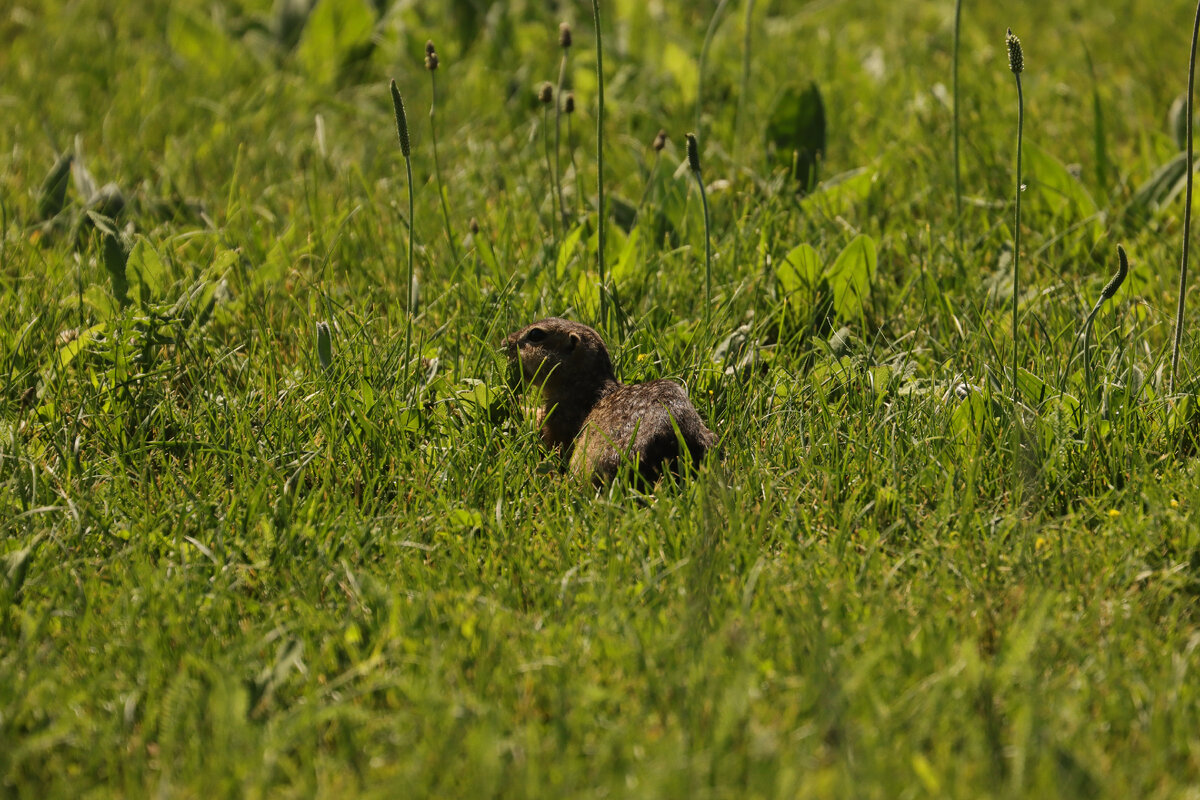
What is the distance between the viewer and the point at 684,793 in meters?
2.50

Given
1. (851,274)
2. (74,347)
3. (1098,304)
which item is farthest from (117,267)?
(1098,304)

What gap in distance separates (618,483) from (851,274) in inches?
61.6

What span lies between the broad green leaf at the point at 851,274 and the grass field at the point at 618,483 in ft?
0.04

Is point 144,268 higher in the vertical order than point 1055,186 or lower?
lower

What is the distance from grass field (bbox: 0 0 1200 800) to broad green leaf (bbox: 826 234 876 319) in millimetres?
12

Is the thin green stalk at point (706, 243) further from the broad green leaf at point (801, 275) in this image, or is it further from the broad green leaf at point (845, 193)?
the broad green leaf at point (845, 193)

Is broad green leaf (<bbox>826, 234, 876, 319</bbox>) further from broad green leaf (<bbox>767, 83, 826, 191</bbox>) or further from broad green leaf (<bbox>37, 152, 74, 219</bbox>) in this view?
broad green leaf (<bbox>37, 152, 74, 219</bbox>)

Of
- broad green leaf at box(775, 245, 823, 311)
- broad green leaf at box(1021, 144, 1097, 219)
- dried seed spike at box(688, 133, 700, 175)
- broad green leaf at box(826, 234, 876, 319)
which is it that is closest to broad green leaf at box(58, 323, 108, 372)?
dried seed spike at box(688, 133, 700, 175)

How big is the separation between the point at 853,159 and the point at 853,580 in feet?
10.7

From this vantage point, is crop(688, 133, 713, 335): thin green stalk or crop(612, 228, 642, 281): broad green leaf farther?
crop(612, 228, 642, 281): broad green leaf

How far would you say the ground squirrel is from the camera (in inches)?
145

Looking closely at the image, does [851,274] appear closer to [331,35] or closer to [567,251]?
[567,251]

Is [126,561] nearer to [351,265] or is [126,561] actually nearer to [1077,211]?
[351,265]

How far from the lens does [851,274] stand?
15.2 feet
